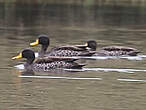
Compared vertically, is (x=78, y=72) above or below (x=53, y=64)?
below

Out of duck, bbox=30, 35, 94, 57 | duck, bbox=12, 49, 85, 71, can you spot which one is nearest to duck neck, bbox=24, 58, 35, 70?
duck, bbox=12, 49, 85, 71

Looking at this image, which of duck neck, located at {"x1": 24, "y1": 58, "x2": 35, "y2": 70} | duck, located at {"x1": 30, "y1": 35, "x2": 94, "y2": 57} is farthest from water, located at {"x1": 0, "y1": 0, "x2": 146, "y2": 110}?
duck, located at {"x1": 30, "y1": 35, "x2": 94, "y2": 57}

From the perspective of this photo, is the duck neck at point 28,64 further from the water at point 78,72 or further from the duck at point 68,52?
the duck at point 68,52

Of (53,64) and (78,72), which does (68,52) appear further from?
(78,72)

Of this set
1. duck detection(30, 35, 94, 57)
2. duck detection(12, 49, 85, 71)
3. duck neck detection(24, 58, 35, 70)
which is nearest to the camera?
duck detection(12, 49, 85, 71)

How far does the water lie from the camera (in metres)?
14.3

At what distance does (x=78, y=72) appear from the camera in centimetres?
1898

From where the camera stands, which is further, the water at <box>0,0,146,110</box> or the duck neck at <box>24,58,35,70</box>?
the duck neck at <box>24,58,35,70</box>

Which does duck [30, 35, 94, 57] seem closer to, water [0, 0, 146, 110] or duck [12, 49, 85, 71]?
water [0, 0, 146, 110]

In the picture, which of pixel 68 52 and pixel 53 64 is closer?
pixel 53 64

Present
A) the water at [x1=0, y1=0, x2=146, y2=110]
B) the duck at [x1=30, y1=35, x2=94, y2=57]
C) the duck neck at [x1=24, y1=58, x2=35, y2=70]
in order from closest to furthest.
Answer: the water at [x1=0, y1=0, x2=146, y2=110] < the duck neck at [x1=24, y1=58, x2=35, y2=70] < the duck at [x1=30, y1=35, x2=94, y2=57]

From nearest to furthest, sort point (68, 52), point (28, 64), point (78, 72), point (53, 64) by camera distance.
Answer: point (78, 72) < point (53, 64) < point (28, 64) < point (68, 52)

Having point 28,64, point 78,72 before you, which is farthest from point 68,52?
point 78,72

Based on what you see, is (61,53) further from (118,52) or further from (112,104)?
(112,104)
